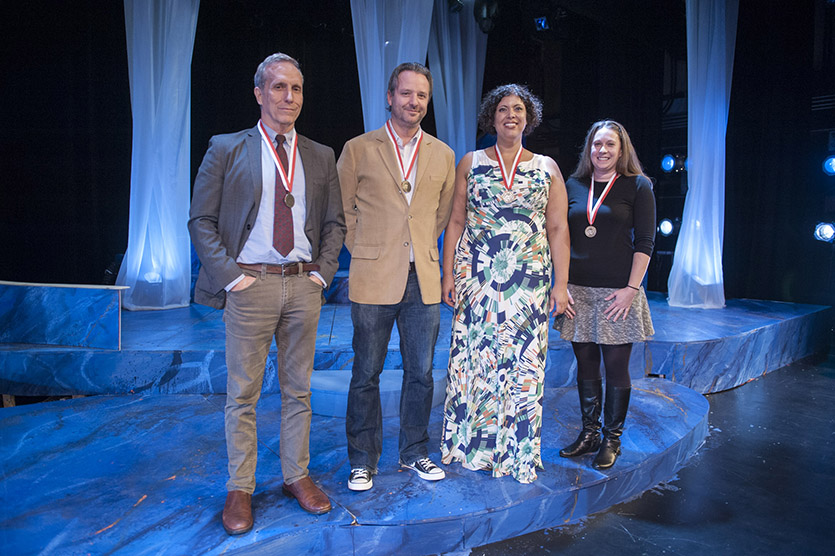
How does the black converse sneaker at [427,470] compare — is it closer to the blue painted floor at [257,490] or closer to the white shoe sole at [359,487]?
the blue painted floor at [257,490]

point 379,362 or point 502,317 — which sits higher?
point 502,317

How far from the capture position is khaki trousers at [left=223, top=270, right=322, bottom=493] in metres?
1.82

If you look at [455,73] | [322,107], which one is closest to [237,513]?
[455,73]

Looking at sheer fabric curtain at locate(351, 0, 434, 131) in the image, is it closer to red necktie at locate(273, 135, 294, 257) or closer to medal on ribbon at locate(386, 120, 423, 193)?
medal on ribbon at locate(386, 120, 423, 193)

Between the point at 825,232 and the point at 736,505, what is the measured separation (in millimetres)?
4557

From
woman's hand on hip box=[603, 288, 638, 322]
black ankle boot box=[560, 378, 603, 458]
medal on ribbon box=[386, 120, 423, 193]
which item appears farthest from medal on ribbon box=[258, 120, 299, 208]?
black ankle boot box=[560, 378, 603, 458]

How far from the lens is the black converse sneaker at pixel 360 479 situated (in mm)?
2025

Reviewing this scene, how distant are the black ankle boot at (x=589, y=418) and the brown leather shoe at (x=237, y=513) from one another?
1332 mm

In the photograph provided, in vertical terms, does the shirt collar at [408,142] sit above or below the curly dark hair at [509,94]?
below

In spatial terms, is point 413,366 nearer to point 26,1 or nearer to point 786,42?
point 786,42

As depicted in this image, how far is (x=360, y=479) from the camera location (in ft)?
6.69

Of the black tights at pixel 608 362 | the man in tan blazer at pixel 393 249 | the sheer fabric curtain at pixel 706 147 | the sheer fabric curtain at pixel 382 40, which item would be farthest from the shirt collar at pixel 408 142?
the sheer fabric curtain at pixel 706 147

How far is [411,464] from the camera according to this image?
7.28 ft

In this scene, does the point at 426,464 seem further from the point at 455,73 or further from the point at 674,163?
the point at 674,163
